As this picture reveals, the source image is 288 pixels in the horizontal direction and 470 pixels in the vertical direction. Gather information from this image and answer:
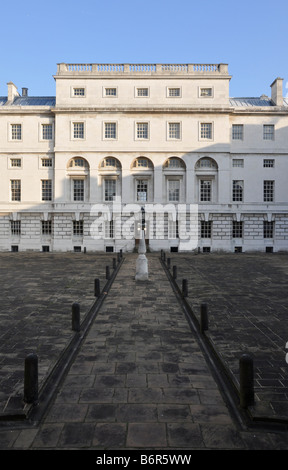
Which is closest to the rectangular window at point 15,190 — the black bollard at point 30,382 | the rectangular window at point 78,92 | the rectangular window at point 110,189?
the rectangular window at point 110,189

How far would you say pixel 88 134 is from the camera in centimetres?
3023

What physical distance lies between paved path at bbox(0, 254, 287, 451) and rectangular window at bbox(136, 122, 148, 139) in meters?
25.4

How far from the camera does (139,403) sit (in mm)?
4805

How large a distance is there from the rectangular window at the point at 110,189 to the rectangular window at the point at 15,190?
29.6 feet

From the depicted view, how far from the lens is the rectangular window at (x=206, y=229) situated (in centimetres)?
3089

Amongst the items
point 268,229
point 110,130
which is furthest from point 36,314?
point 268,229

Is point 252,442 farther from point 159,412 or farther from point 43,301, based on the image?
point 43,301

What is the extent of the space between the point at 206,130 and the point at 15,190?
20.2 metres

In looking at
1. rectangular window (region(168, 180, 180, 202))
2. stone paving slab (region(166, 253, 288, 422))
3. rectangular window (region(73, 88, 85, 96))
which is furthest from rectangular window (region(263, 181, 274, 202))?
rectangular window (region(73, 88, 85, 96))

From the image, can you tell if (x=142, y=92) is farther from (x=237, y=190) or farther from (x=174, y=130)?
(x=237, y=190)

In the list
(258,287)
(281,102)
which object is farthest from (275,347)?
(281,102)

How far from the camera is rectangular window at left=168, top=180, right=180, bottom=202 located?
1212 inches

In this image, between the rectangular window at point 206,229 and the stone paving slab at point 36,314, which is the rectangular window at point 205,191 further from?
the stone paving slab at point 36,314

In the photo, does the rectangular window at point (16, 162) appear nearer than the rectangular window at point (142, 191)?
No
